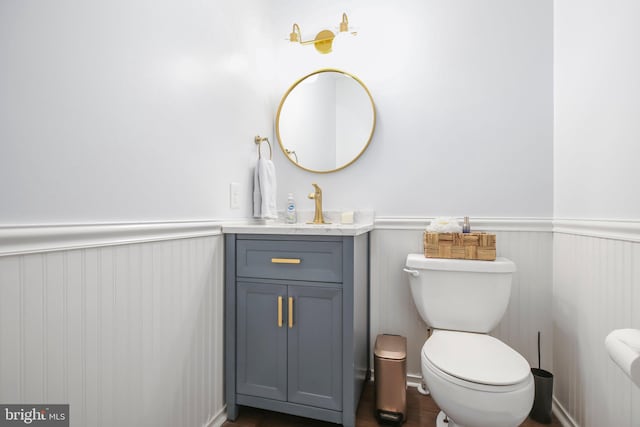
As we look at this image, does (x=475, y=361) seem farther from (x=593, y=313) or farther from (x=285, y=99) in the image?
(x=285, y=99)

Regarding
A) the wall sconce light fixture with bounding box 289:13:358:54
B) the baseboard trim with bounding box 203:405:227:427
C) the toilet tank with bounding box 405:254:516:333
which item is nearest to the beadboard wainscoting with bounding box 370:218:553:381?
the toilet tank with bounding box 405:254:516:333

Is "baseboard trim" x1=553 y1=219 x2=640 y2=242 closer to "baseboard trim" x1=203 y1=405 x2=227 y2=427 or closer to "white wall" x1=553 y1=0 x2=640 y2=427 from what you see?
"white wall" x1=553 y1=0 x2=640 y2=427

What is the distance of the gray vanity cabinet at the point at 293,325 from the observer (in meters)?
1.27

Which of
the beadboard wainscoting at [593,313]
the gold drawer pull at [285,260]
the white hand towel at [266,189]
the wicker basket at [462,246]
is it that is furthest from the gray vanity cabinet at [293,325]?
the beadboard wainscoting at [593,313]

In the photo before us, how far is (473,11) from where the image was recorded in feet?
5.49

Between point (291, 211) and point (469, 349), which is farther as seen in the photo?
point (291, 211)

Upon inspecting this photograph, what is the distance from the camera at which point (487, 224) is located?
165 centimetres

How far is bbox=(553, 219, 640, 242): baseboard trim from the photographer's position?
3.25 ft

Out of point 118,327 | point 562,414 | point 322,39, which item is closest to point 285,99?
point 322,39

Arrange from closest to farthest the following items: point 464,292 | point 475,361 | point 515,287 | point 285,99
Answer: point 475,361 < point 464,292 < point 515,287 < point 285,99

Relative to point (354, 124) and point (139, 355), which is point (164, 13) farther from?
point (139, 355)

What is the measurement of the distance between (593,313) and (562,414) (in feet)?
1.92

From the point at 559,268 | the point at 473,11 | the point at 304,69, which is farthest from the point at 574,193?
the point at 304,69

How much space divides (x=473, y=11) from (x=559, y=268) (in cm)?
142
